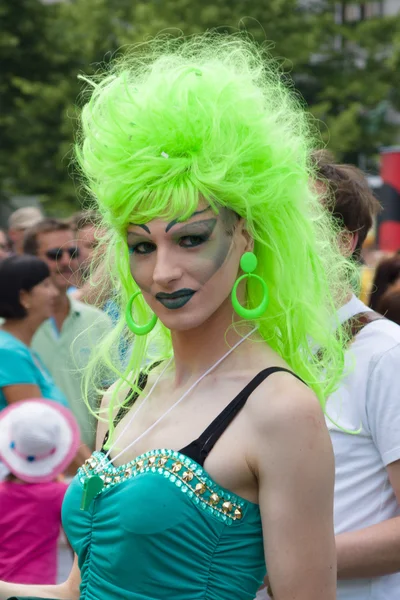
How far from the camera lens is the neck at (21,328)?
515 cm

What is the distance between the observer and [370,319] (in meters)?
2.68

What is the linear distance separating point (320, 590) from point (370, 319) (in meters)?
1.00

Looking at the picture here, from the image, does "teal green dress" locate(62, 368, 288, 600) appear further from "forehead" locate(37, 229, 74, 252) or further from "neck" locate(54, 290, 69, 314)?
"forehead" locate(37, 229, 74, 252)

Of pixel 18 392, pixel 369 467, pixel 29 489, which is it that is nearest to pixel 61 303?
pixel 18 392

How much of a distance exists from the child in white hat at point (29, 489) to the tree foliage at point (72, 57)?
1954 cm

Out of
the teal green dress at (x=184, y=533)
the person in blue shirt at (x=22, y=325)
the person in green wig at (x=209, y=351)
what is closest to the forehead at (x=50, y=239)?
the person in blue shirt at (x=22, y=325)

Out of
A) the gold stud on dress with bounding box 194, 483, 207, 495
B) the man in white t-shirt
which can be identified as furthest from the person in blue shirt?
the gold stud on dress with bounding box 194, 483, 207, 495

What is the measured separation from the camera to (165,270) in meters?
1.95

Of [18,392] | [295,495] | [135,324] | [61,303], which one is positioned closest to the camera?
[295,495]

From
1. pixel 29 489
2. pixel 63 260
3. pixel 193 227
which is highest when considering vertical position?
pixel 63 260

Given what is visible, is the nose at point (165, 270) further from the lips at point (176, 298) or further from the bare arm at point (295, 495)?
the bare arm at point (295, 495)

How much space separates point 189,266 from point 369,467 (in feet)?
2.85

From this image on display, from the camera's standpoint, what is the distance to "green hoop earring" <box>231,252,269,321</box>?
1.96 meters

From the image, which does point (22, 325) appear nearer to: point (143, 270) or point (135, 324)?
point (135, 324)
